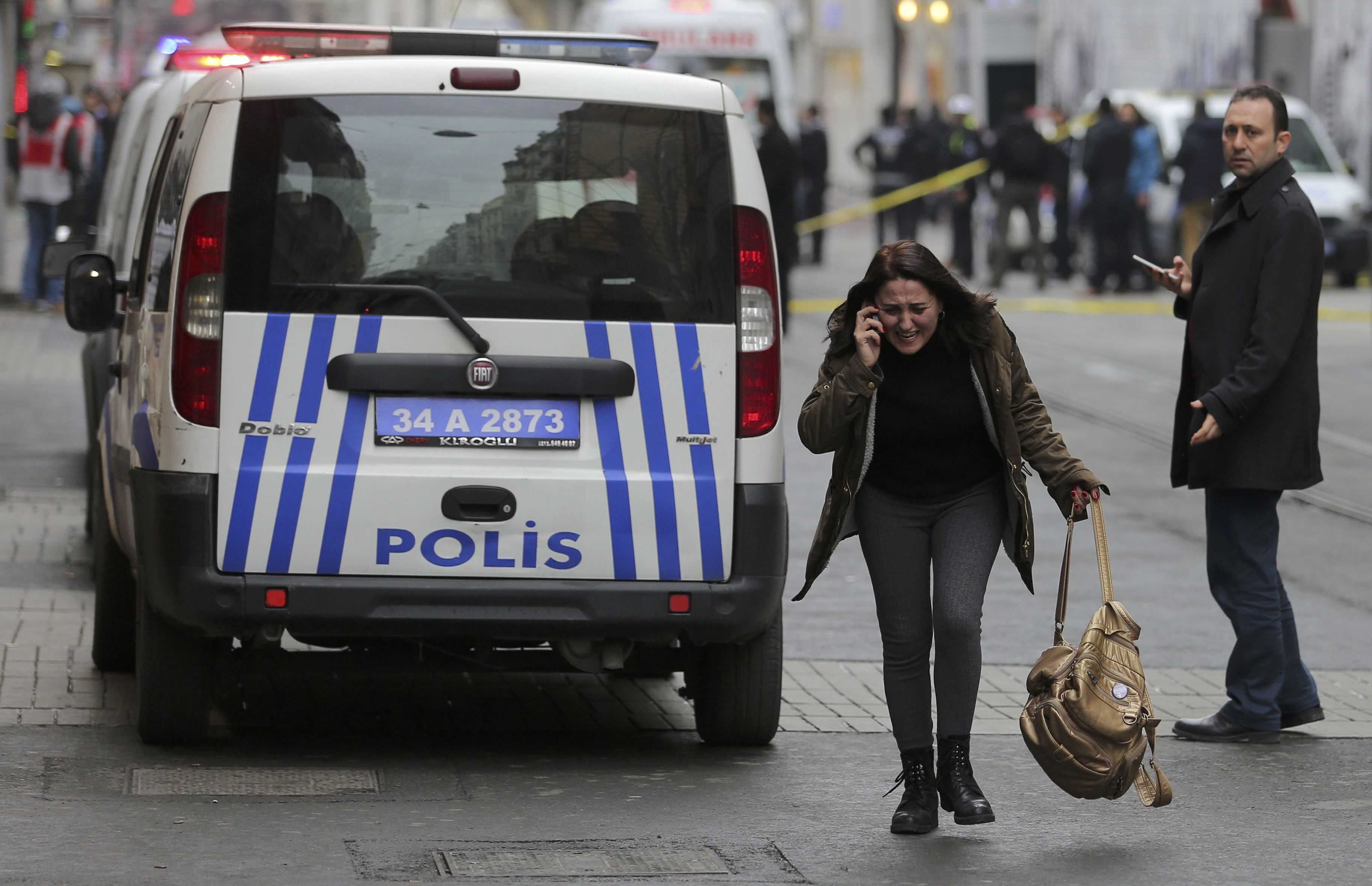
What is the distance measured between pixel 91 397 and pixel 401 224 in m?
4.29

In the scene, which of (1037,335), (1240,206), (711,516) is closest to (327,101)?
(711,516)

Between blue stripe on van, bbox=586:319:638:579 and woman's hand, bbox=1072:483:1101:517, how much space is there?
1.19m

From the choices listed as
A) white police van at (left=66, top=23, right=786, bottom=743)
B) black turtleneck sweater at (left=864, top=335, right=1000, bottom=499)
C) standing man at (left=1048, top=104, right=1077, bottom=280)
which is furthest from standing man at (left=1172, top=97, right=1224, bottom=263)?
black turtleneck sweater at (left=864, top=335, right=1000, bottom=499)

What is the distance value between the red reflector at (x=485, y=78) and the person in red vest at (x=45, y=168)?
15.9 meters

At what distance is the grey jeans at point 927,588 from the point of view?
19.3 feet

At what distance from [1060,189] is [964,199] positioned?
120 cm

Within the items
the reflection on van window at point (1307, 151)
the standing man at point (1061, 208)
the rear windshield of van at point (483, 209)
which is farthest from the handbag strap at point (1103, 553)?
the reflection on van window at point (1307, 151)

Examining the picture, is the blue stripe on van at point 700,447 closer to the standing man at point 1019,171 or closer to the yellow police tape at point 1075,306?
the yellow police tape at point 1075,306

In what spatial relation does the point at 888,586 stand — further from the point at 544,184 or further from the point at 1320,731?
the point at 1320,731

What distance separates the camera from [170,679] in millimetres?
6539

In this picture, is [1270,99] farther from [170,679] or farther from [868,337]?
[170,679]

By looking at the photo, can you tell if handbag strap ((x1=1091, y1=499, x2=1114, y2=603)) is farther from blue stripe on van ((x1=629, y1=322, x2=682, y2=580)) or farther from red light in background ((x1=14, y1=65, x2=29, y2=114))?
red light in background ((x1=14, y1=65, x2=29, y2=114))

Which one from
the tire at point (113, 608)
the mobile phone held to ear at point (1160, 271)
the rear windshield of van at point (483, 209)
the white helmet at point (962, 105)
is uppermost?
the rear windshield of van at point (483, 209)

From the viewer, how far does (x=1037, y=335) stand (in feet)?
64.0
